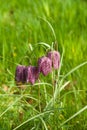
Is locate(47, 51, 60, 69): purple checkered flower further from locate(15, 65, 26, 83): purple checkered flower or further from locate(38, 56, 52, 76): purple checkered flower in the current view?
locate(15, 65, 26, 83): purple checkered flower

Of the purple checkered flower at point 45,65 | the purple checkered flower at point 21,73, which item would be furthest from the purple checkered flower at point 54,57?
the purple checkered flower at point 21,73

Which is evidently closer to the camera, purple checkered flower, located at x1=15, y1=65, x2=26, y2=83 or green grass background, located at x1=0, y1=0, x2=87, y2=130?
purple checkered flower, located at x1=15, y1=65, x2=26, y2=83

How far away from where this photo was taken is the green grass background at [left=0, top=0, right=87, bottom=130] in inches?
99.0

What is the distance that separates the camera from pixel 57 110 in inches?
95.7

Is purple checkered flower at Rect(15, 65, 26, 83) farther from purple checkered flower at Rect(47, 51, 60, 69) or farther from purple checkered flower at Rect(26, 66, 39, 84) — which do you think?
purple checkered flower at Rect(47, 51, 60, 69)

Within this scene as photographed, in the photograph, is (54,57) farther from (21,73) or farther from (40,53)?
(40,53)

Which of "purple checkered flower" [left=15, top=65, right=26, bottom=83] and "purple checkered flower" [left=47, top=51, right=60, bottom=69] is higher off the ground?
"purple checkered flower" [left=47, top=51, right=60, bottom=69]

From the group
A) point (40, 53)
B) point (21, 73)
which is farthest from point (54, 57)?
point (40, 53)

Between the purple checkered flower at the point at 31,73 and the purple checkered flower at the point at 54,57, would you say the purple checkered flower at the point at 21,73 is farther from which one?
the purple checkered flower at the point at 54,57

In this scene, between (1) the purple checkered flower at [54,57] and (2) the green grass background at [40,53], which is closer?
(1) the purple checkered flower at [54,57]

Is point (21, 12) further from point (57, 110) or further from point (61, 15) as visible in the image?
point (57, 110)

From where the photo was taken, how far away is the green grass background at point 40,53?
252cm

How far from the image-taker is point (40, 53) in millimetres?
3312

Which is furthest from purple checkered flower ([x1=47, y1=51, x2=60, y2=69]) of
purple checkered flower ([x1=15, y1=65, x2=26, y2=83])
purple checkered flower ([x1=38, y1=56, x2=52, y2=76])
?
purple checkered flower ([x1=15, y1=65, x2=26, y2=83])
